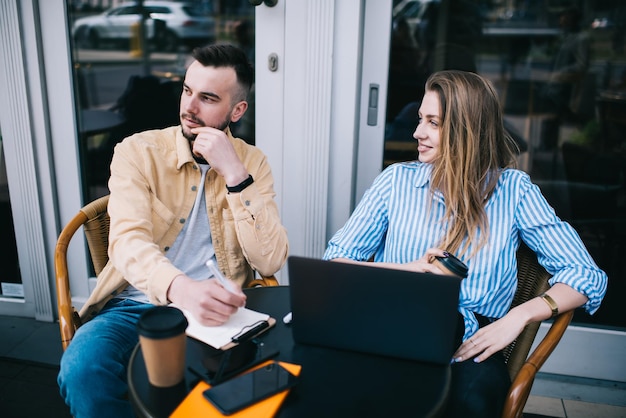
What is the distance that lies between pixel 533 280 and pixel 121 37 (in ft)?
24.9

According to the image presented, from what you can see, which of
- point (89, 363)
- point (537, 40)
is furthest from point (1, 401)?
point (537, 40)

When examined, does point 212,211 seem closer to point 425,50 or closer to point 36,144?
point 36,144

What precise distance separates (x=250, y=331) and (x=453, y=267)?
19.0 inches

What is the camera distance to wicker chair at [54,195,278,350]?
1.56m

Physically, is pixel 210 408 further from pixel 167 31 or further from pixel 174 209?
pixel 167 31

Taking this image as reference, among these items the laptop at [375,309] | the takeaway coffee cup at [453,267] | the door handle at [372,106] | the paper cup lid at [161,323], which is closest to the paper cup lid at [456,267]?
the takeaway coffee cup at [453,267]

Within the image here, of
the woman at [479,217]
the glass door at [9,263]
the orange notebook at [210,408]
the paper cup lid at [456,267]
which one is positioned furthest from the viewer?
the glass door at [9,263]

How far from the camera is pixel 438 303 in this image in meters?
1.03

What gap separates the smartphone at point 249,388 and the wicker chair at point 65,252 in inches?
25.8

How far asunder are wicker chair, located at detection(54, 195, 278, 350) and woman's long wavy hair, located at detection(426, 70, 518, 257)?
0.60m

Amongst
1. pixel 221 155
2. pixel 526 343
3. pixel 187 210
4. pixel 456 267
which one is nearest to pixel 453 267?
pixel 456 267

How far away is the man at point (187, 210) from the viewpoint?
4.84 ft

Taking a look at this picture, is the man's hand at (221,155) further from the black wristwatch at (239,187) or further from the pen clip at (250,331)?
the pen clip at (250,331)

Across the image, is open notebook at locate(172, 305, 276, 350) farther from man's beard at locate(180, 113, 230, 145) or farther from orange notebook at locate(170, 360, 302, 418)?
man's beard at locate(180, 113, 230, 145)
